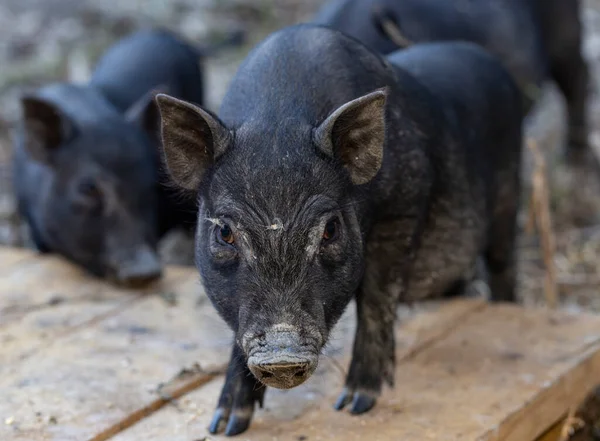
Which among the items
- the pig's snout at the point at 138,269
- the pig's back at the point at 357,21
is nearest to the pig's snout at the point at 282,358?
the pig's snout at the point at 138,269

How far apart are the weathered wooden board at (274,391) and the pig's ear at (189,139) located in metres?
0.84

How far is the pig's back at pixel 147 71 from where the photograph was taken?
6664 mm

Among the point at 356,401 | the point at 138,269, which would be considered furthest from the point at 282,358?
the point at 138,269

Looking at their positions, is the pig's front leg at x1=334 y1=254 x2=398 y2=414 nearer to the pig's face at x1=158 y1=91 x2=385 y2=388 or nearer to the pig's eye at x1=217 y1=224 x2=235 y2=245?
the pig's face at x1=158 y1=91 x2=385 y2=388

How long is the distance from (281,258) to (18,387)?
135 cm

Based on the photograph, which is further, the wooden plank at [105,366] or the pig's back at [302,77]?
the wooden plank at [105,366]

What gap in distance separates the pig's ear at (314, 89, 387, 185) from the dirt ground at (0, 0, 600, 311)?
308 centimetres

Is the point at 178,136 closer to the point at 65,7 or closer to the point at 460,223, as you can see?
the point at 460,223

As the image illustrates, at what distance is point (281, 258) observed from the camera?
3062 mm

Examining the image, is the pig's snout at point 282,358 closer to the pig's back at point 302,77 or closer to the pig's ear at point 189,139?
the pig's ear at point 189,139

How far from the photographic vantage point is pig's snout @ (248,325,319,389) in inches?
112

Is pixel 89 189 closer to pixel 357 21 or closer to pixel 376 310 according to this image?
pixel 357 21

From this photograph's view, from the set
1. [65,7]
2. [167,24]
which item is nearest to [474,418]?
[167,24]

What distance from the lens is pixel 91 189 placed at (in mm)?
5715
